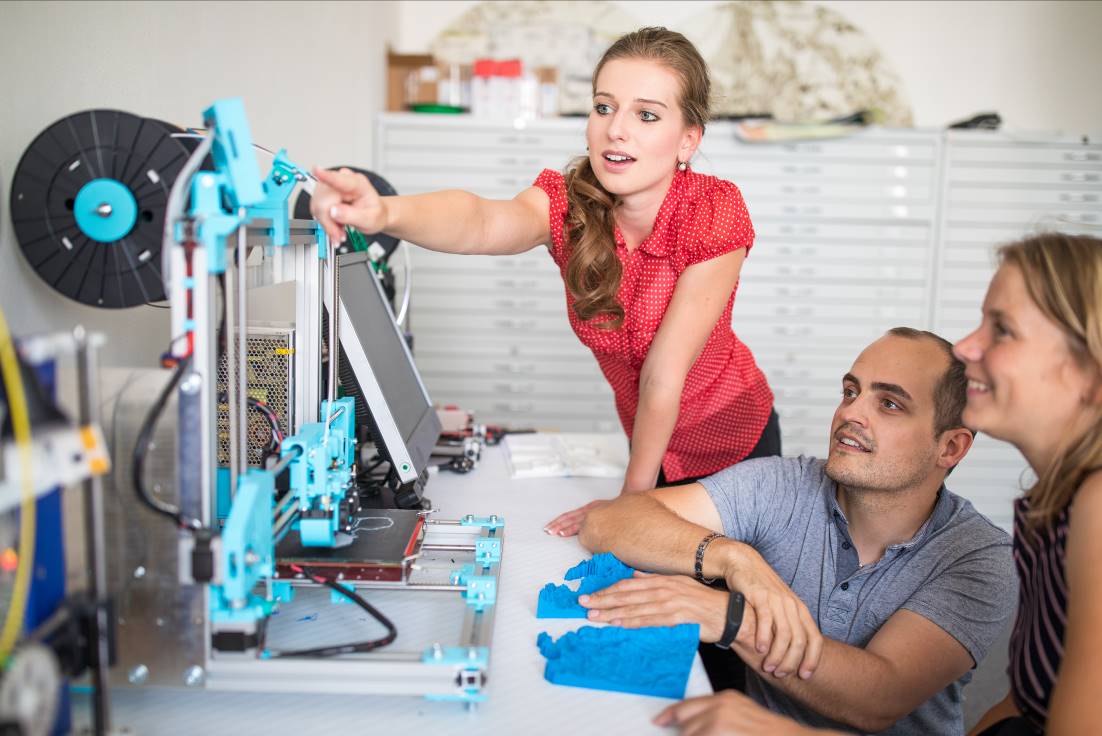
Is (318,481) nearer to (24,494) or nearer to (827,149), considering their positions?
(24,494)

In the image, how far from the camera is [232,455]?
1044mm

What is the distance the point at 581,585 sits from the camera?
130 centimetres

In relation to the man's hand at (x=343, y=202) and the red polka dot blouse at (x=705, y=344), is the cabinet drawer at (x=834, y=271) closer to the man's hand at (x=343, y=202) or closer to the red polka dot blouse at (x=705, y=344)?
the red polka dot blouse at (x=705, y=344)

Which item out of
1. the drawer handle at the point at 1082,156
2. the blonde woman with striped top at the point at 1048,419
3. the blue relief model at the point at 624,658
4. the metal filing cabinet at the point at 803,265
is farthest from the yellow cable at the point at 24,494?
the drawer handle at the point at 1082,156

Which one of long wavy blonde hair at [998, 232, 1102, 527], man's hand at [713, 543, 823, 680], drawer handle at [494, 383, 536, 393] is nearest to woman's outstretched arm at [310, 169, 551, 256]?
man's hand at [713, 543, 823, 680]

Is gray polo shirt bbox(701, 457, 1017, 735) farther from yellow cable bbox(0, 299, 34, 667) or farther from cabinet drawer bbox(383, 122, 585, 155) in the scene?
cabinet drawer bbox(383, 122, 585, 155)

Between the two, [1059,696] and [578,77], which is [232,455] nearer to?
[1059,696]

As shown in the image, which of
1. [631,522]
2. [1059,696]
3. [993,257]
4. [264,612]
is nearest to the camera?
[1059,696]

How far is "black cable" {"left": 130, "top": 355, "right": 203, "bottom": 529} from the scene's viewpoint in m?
0.89

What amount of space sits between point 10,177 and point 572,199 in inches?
36.2

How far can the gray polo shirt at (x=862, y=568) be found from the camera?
129 centimetres

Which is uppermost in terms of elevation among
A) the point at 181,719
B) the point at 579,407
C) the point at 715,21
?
the point at 715,21

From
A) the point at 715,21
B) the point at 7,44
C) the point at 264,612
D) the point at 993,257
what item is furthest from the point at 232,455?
the point at 715,21

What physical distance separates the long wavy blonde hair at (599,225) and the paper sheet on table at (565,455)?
43 cm
